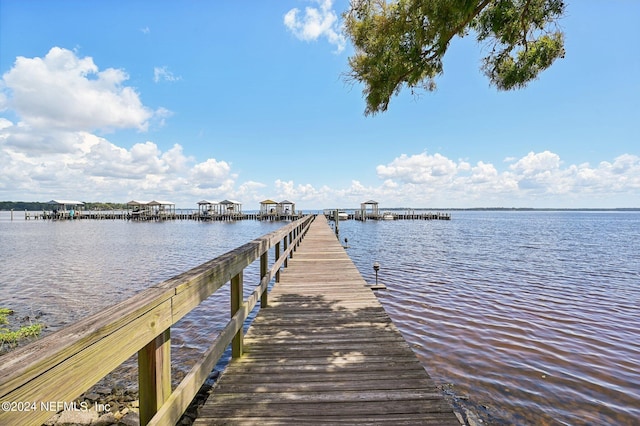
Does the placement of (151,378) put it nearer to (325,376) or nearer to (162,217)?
(325,376)

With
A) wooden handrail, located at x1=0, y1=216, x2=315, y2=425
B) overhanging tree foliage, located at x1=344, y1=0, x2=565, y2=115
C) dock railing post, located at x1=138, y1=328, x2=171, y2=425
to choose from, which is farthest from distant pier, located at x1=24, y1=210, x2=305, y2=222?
dock railing post, located at x1=138, y1=328, x2=171, y2=425

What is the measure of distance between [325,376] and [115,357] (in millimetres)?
1885

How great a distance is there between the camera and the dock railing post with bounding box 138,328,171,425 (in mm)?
1389

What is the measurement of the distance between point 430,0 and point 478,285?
8.68m

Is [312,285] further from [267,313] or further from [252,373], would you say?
[252,373]

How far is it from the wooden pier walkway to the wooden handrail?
49 cm

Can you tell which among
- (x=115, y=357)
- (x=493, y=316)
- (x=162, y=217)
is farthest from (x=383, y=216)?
(x=115, y=357)

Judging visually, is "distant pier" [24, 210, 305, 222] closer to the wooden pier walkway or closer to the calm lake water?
the calm lake water

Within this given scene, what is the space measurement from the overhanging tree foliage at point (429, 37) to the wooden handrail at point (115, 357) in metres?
3.78

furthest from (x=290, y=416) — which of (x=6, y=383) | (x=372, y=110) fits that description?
(x=372, y=110)

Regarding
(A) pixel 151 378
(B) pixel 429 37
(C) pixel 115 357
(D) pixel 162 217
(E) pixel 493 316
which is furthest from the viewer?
(D) pixel 162 217

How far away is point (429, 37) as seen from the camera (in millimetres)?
4031

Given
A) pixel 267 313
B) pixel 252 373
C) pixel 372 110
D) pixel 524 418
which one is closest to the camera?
pixel 252 373

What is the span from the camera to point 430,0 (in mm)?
3801
